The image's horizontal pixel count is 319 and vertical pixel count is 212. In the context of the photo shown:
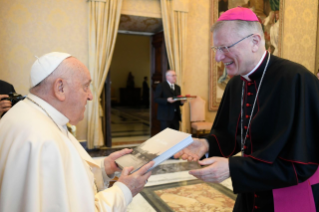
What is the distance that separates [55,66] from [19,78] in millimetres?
5050

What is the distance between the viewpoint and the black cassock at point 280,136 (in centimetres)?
134

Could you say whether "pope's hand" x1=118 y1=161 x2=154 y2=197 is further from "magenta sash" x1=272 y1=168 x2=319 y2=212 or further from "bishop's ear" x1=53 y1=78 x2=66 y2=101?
"magenta sash" x1=272 y1=168 x2=319 y2=212

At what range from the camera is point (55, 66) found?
1.41 m

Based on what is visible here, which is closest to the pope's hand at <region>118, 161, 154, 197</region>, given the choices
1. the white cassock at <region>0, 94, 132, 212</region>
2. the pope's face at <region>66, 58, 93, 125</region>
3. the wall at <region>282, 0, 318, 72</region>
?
the white cassock at <region>0, 94, 132, 212</region>

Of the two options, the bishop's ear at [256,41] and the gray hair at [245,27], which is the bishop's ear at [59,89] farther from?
the bishop's ear at [256,41]

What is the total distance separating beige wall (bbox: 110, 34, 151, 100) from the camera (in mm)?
19016

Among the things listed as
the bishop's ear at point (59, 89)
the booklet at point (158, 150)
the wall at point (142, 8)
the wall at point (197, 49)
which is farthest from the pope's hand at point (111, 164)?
the wall at point (197, 49)

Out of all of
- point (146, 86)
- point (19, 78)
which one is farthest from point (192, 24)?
point (146, 86)

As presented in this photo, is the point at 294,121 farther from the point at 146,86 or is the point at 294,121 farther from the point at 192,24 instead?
the point at 146,86

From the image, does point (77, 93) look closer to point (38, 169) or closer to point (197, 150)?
point (38, 169)

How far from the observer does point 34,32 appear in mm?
5832

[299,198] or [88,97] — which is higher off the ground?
[88,97]

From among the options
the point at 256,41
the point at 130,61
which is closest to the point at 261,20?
the point at 256,41

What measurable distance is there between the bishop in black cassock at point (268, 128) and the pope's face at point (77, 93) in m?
0.73
